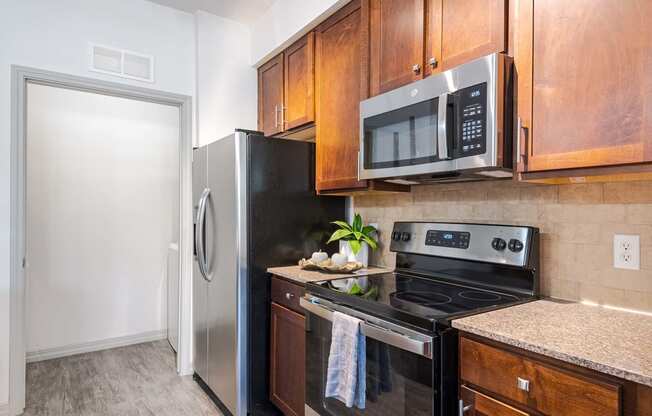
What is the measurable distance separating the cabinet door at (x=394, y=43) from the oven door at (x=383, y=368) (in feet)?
3.47

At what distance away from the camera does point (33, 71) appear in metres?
2.43

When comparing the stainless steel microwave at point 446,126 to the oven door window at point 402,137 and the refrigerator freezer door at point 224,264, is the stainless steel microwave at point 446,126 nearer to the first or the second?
the oven door window at point 402,137

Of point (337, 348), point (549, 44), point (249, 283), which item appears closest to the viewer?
point (549, 44)

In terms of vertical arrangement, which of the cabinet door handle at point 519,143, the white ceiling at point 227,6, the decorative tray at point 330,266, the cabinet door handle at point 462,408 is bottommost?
the cabinet door handle at point 462,408

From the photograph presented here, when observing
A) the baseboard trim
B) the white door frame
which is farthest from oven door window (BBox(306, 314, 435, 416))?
the baseboard trim

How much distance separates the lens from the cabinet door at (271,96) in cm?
283

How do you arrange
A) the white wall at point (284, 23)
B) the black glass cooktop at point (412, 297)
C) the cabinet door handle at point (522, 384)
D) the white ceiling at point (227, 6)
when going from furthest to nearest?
the white ceiling at point (227, 6) → the white wall at point (284, 23) → the black glass cooktop at point (412, 297) → the cabinet door handle at point (522, 384)

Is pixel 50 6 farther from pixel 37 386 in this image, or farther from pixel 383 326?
pixel 383 326

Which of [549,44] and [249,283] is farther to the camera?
[249,283]

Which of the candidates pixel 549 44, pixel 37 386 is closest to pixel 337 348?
pixel 549 44

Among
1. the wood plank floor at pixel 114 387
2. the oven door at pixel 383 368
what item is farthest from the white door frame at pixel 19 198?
the oven door at pixel 383 368

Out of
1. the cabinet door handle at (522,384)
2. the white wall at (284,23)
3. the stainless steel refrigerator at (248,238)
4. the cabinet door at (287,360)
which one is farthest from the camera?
the white wall at (284,23)

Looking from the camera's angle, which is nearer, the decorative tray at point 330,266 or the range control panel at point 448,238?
the range control panel at point 448,238

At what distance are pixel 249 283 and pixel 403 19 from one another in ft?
5.06
